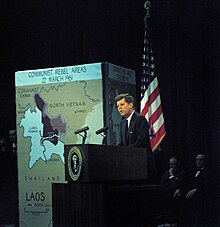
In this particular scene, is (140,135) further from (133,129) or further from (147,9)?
(147,9)

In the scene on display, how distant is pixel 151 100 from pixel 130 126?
1.18 m

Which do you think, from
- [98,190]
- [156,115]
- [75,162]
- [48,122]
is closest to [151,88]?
[156,115]

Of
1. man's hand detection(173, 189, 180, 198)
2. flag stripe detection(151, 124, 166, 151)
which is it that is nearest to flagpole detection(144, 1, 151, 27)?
flag stripe detection(151, 124, 166, 151)

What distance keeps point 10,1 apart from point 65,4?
0.78 metres

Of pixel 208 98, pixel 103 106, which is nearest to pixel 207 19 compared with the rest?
pixel 208 98

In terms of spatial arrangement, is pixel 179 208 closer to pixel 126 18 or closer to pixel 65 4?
pixel 126 18

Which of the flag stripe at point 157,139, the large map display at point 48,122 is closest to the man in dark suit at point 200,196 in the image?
the flag stripe at point 157,139

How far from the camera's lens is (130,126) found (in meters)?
4.26

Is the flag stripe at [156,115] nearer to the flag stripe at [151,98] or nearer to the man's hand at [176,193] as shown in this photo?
the flag stripe at [151,98]

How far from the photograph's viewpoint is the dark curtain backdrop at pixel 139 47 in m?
5.21

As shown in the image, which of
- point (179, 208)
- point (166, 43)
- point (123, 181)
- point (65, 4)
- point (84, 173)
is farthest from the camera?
point (65, 4)

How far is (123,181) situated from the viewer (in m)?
3.42

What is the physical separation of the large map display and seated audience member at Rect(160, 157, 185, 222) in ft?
3.34

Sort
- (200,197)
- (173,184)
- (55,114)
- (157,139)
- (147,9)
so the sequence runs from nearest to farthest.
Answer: (55,114) → (200,197) → (173,184) → (157,139) → (147,9)
